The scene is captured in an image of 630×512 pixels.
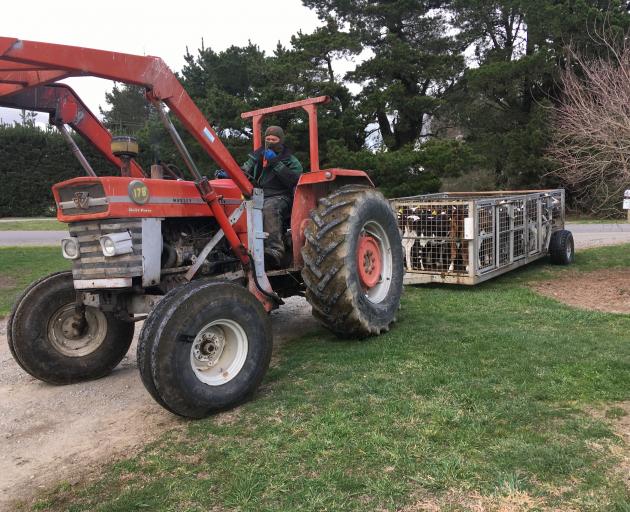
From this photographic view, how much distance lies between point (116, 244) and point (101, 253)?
257mm

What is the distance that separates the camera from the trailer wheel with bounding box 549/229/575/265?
10305 mm

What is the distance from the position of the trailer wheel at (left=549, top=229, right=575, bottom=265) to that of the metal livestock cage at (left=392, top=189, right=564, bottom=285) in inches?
46.0

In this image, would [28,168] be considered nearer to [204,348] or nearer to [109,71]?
[109,71]

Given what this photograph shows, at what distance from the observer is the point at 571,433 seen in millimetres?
3213

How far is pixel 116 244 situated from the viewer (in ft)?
13.0

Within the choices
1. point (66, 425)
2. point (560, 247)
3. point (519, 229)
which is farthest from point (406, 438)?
point (560, 247)

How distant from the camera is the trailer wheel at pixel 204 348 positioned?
358cm

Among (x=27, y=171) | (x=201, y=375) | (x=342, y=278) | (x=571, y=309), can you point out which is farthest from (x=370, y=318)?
(x=27, y=171)

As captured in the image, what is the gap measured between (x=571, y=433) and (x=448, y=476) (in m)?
0.93

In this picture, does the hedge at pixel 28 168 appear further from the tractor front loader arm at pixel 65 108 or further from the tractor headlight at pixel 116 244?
the tractor headlight at pixel 116 244

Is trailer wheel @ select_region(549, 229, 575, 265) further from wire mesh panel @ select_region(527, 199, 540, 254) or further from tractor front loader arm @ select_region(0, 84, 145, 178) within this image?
tractor front loader arm @ select_region(0, 84, 145, 178)

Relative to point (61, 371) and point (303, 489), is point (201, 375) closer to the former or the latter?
point (303, 489)

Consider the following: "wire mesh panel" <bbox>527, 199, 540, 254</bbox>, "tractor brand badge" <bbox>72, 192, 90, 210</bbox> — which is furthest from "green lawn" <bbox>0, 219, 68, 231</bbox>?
"tractor brand badge" <bbox>72, 192, 90, 210</bbox>

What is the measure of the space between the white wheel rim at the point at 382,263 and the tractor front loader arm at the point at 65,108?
244 cm
